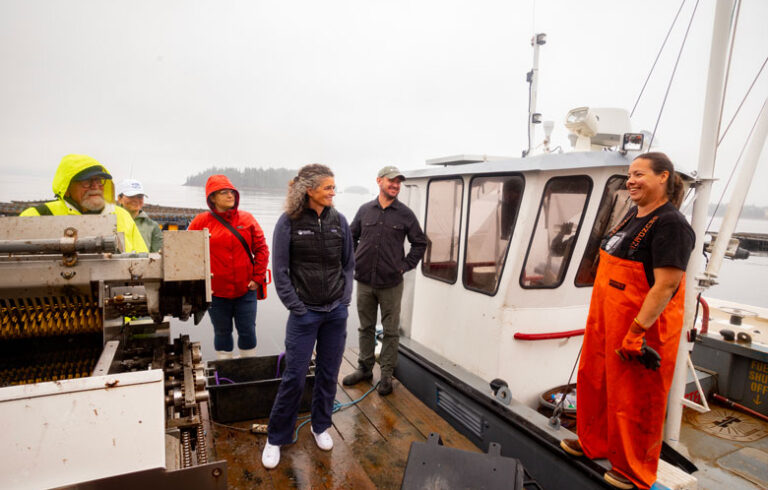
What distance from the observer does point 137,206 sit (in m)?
3.63

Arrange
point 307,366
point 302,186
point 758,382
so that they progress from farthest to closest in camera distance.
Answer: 1. point 758,382
2. point 307,366
3. point 302,186

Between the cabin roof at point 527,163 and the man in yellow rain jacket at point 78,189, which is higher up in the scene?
the cabin roof at point 527,163

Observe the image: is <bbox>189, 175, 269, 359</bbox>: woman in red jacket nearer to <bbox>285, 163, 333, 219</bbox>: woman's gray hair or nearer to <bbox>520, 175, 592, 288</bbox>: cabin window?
<bbox>285, 163, 333, 219</bbox>: woman's gray hair

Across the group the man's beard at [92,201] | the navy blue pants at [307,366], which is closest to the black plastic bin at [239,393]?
the navy blue pants at [307,366]

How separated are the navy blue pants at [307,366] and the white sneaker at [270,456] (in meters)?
0.03

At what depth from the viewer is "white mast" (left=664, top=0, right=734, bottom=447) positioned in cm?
222

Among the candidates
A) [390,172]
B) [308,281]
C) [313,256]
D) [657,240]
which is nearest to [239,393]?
[308,281]

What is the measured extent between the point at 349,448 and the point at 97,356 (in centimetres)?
162

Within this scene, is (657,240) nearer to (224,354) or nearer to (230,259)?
(230,259)

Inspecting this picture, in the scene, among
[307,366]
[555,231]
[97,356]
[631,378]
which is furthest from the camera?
[555,231]

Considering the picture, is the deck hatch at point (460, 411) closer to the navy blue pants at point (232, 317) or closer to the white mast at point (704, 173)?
the white mast at point (704, 173)

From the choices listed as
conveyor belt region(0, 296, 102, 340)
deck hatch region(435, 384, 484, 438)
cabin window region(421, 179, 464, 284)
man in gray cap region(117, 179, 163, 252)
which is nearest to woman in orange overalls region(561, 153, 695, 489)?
deck hatch region(435, 384, 484, 438)

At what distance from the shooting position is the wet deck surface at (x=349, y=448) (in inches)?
90.7

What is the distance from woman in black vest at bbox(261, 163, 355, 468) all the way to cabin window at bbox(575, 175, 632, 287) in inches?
64.0
